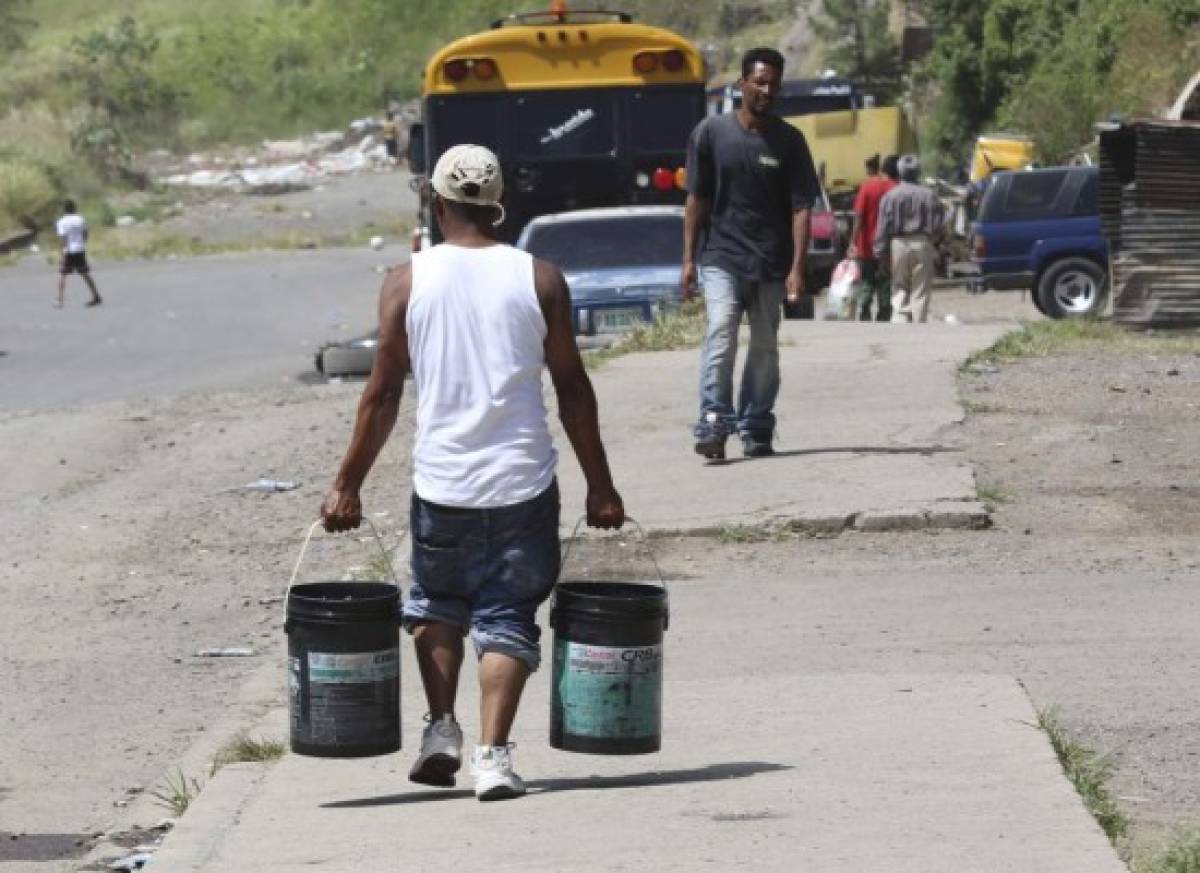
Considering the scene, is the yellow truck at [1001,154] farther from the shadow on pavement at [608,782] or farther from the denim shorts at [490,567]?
the denim shorts at [490,567]

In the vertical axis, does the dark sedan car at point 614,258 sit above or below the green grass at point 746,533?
below

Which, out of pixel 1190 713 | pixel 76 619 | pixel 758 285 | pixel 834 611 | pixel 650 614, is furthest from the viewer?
pixel 758 285

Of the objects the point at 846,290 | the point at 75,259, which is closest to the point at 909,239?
the point at 846,290

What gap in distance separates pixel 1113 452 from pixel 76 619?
17.1ft

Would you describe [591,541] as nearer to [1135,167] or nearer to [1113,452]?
[1113,452]

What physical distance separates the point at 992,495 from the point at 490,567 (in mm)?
5354

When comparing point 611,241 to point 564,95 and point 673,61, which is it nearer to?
point 564,95

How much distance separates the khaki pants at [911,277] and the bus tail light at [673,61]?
7.85 feet

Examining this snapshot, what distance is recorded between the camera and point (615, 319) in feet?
63.1

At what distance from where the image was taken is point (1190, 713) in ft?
25.2

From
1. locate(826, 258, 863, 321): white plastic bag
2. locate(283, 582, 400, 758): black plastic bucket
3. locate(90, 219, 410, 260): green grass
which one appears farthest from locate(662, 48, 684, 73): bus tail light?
locate(90, 219, 410, 260): green grass

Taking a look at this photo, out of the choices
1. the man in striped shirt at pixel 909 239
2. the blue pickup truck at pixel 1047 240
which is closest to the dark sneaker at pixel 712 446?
the man in striped shirt at pixel 909 239

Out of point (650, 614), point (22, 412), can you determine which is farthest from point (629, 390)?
point (650, 614)

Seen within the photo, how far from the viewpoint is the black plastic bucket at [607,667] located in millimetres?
6676
